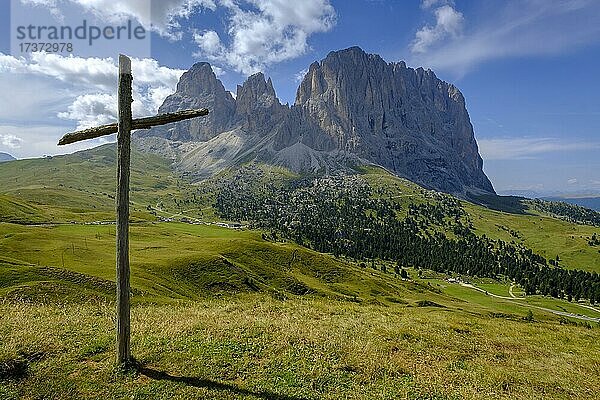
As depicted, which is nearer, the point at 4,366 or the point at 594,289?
the point at 4,366

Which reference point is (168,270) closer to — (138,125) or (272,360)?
(272,360)

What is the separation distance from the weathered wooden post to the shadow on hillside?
4.41 feet

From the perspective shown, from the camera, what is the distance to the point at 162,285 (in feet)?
180

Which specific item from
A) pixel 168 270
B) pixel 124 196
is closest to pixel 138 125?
pixel 124 196

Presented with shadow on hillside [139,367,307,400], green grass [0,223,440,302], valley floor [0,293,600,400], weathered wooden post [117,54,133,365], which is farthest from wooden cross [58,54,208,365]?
green grass [0,223,440,302]

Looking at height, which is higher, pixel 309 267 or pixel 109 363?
pixel 109 363

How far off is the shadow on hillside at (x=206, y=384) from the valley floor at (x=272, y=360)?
0.04 metres

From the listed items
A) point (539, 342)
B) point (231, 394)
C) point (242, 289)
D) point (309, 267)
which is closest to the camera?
point (231, 394)

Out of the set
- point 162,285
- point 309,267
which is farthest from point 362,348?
point 309,267

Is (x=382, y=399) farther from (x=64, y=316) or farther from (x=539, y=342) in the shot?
(x=64, y=316)

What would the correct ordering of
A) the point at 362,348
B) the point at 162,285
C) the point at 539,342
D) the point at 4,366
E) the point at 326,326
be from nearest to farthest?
1. the point at 4,366
2. the point at 362,348
3. the point at 326,326
4. the point at 539,342
5. the point at 162,285

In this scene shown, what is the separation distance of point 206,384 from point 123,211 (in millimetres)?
7504

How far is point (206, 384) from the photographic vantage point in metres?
14.3

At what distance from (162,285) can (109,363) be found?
41.3m
